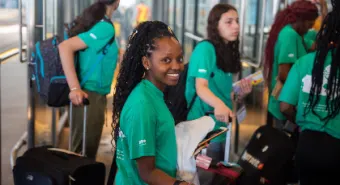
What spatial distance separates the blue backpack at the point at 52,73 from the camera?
9.86 ft

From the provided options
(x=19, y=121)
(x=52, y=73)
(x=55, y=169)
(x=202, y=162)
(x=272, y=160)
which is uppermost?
(x=52, y=73)

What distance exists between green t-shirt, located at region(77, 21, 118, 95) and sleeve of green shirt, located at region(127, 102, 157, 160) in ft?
4.48

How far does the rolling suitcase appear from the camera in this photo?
98.8 inches

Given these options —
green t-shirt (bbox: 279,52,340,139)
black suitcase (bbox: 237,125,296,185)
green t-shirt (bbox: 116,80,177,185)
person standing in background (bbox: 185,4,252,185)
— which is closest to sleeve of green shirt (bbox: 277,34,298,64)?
black suitcase (bbox: 237,125,296,185)

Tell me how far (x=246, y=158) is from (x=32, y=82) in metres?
1.53

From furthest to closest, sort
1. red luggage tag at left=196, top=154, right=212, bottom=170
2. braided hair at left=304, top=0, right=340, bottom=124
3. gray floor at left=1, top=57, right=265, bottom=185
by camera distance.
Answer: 1. gray floor at left=1, top=57, right=265, bottom=185
2. braided hair at left=304, top=0, right=340, bottom=124
3. red luggage tag at left=196, top=154, right=212, bottom=170

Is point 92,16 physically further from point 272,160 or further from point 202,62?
point 272,160

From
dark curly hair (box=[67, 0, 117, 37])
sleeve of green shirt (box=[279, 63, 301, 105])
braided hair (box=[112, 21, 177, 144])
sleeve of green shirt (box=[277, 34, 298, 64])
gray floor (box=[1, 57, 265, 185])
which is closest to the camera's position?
braided hair (box=[112, 21, 177, 144])

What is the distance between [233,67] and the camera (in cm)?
286

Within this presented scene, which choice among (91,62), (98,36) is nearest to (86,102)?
(91,62)

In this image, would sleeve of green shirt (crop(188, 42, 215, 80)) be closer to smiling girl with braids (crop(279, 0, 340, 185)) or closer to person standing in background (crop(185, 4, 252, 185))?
person standing in background (crop(185, 4, 252, 185))

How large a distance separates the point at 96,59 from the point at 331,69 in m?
1.25

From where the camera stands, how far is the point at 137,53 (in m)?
1.74

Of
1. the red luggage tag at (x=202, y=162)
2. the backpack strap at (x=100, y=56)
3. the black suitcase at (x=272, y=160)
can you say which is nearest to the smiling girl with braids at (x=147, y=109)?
the red luggage tag at (x=202, y=162)
